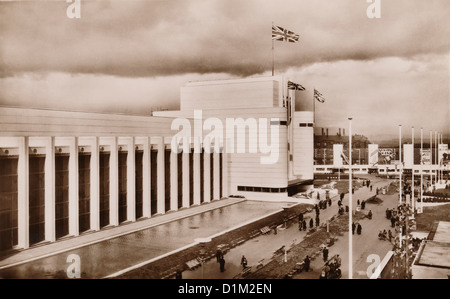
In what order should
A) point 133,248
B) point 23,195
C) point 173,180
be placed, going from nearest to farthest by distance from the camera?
point 23,195, point 133,248, point 173,180

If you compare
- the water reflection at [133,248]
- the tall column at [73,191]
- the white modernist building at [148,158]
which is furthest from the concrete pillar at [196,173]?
the tall column at [73,191]

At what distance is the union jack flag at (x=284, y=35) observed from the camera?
151 ft

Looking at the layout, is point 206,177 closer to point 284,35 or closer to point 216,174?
point 216,174

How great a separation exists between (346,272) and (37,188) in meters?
21.4

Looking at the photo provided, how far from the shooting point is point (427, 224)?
40406mm

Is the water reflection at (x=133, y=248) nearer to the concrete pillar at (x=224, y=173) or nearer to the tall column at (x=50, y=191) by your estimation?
the tall column at (x=50, y=191)

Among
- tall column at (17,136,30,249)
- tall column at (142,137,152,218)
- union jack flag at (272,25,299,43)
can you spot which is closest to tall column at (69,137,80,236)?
tall column at (17,136,30,249)

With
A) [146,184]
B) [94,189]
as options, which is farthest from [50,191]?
[146,184]

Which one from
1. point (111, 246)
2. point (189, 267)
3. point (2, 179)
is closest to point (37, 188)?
point (2, 179)

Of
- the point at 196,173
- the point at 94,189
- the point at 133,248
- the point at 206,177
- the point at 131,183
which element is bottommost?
the point at 133,248

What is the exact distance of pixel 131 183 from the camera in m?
38.5

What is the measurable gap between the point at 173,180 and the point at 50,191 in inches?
638

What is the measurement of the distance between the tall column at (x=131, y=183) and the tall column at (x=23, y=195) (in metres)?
11.0
